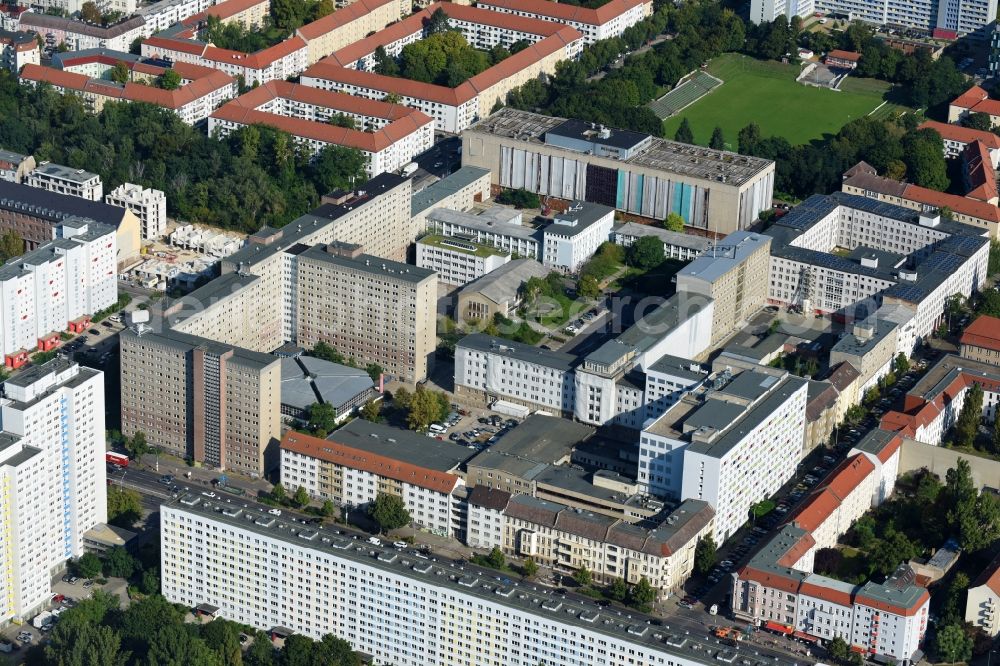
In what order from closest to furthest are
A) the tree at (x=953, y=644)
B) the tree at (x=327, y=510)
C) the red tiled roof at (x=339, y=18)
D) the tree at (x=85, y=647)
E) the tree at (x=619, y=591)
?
1. the tree at (x=85, y=647)
2. the tree at (x=953, y=644)
3. the tree at (x=619, y=591)
4. the tree at (x=327, y=510)
5. the red tiled roof at (x=339, y=18)

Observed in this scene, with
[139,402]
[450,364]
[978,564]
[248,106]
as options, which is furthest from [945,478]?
[248,106]

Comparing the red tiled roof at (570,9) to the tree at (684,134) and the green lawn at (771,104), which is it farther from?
the tree at (684,134)

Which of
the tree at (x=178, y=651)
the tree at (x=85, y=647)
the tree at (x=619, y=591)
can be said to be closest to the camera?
the tree at (x=85, y=647)

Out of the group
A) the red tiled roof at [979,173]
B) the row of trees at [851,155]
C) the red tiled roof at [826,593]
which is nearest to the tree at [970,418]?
the red tiled roof at [826,593]

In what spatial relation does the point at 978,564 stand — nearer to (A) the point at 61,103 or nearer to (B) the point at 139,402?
(B) the point at 139,402

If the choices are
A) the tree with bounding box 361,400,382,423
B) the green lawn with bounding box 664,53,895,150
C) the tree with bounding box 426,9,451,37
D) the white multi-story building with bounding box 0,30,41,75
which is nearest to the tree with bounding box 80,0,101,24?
the white multi-story building with bounding box 0,30,41,75
